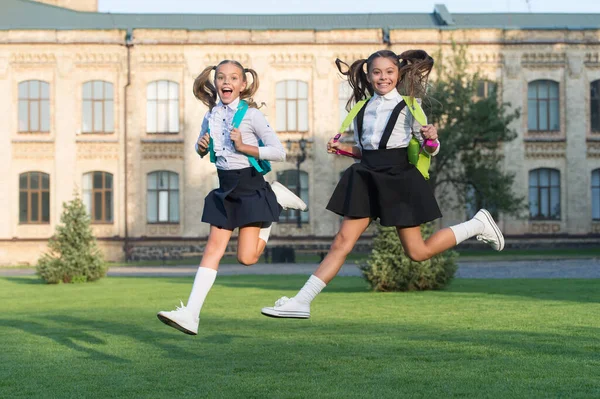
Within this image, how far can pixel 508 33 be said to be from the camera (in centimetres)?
4656

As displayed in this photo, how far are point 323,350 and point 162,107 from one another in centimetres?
3840

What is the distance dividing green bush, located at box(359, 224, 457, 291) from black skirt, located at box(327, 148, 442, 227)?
34.0ft

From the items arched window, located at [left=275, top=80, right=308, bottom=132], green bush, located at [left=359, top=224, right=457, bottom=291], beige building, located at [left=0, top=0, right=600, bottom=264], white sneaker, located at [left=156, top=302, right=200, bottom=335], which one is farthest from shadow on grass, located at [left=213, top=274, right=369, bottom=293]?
arched window, located at [left=275, top=80, right=308, bottom=132]

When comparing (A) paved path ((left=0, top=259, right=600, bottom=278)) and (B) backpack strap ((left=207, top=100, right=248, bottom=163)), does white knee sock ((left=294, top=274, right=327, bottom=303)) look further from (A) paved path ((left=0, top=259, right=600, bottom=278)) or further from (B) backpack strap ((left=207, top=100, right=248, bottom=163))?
(A) paved path ((left=0, top=259, right=600, bottom=278))

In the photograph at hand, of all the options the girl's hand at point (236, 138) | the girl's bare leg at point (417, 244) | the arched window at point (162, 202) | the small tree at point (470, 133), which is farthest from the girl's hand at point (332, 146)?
the arched window at point (162, 202)

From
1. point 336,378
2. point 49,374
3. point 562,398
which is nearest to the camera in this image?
point 562,398

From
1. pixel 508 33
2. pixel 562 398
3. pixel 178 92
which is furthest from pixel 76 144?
pixel 562 398

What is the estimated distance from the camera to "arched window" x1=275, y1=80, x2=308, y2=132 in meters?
47.2

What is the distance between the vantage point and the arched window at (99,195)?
1852 inches

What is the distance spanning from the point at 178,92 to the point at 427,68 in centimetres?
3905

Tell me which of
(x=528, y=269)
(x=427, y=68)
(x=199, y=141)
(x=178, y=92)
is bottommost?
(x=528, y=269)

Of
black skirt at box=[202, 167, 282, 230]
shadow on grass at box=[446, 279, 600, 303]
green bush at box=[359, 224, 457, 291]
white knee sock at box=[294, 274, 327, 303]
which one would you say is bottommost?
shadow on grass at box=[446, 279, 600, 303]

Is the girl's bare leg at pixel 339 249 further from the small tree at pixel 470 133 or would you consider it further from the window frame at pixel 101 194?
the window frame at pixel 101 194

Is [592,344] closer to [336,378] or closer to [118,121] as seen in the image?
[336,378]
